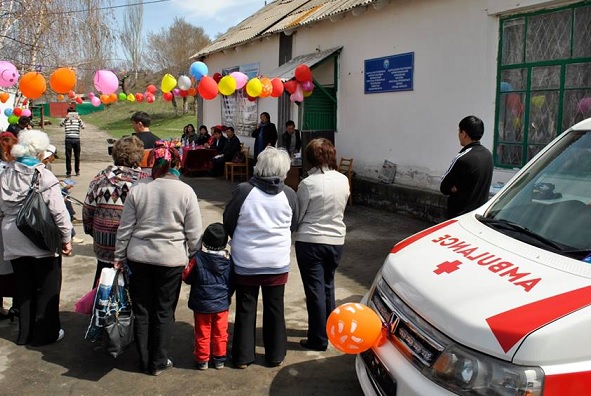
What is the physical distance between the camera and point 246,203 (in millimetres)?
3541

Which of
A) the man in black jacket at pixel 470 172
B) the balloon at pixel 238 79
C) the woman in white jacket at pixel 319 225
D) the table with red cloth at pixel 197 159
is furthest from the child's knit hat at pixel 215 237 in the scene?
the table with red cloth at pixel 197 159

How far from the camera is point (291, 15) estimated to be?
45.2 ft

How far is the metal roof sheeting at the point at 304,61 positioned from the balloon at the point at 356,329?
861 centimetres

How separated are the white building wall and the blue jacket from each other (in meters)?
5.10

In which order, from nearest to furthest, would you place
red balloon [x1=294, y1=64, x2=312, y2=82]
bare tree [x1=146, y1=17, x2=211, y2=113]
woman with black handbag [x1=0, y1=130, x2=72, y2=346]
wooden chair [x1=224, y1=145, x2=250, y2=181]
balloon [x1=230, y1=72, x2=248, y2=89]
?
woman with black handbag [x1=0, y1=130, x2=72, y2=346] < balloon [x1=230, y1=72, x2=248, y2=89] < red balloon [x1=294, y1=64, x2=312, y2=82] < wooden chair [x1=224, y1=145, x2=250, y2=181] < bare tree [x1=146, y1=17, x2=211, y2=113]

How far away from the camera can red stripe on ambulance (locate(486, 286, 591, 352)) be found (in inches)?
73.9

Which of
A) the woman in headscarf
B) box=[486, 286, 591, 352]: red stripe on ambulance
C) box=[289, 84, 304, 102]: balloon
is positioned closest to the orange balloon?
box=[289, 84, 304, 102]: balloon

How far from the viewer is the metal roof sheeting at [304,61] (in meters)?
10.7

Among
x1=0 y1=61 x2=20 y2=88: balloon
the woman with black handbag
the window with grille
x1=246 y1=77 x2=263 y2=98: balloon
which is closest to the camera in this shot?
the woman with black handbag

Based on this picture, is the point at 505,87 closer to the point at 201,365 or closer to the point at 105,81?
the point at 201,365

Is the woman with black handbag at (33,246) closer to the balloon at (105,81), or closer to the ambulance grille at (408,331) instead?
the ambulance grille at (408,331)

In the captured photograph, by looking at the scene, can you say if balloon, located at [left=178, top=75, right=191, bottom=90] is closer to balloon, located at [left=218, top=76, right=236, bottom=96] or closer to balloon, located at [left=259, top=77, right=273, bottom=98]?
balloon, located at [left=218, top=76, right=236, bottom=96]

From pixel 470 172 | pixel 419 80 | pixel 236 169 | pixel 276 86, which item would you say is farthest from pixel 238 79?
pixel 470 172

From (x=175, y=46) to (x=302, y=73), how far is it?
118 ft
